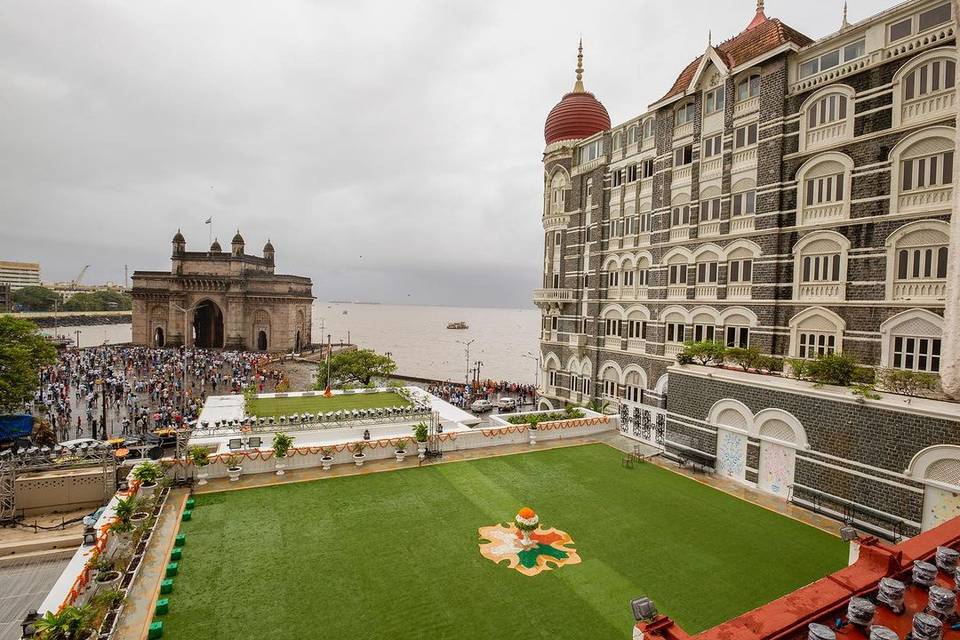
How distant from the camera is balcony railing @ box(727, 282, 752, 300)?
24125mm

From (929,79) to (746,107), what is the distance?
7.41 metres

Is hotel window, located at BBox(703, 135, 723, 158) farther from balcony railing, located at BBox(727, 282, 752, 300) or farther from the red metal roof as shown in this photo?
balcony railing, located at BBox(727, 282, 752, 300)

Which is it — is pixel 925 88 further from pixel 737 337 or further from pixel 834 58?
pixel 737 337

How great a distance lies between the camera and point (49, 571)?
16281 millimetres

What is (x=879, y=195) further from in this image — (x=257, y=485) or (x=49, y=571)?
(x=49, y=571)

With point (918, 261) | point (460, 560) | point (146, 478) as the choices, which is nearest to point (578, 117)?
point (918, 261)

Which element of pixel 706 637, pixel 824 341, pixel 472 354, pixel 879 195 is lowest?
pixel 472 354

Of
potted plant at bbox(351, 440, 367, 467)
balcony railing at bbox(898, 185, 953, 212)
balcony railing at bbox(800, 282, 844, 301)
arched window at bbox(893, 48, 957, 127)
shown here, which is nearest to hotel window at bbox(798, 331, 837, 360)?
balcony railing at bbox(800, 282, 844, 301)

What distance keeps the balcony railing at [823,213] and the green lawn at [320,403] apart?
25.5 meters

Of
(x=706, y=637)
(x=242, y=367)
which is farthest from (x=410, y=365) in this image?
(x=706, y=637)

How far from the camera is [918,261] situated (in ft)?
59.7

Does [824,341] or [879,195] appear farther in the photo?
[824,341]

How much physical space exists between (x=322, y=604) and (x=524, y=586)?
5278 mm

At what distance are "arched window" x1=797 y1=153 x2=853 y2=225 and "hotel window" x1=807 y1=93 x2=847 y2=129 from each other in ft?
5.13
